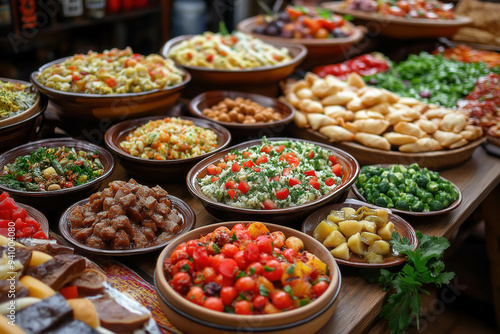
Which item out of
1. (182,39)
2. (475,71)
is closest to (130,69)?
(182,39)

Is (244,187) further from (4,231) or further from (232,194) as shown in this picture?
(4,231)

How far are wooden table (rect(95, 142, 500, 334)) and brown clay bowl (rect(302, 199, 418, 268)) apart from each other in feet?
0.32

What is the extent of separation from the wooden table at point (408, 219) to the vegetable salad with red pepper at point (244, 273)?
220 mm

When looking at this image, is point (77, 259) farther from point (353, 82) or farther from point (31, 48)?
point (31, 48)

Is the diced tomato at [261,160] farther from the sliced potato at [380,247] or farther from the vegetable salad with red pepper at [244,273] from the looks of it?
the sliced potato at [380,247]

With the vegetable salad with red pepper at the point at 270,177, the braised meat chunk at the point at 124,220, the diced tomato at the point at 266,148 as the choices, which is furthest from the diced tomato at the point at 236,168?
the braised meat chunk at the point at 124,220

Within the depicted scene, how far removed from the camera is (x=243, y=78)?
3.20m

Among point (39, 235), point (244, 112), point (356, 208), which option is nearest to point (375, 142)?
point (356, 208)

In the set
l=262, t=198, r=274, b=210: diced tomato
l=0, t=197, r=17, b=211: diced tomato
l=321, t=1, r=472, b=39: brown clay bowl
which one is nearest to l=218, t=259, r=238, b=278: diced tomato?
l=262, t=198, r=274, b=210: diced tomato

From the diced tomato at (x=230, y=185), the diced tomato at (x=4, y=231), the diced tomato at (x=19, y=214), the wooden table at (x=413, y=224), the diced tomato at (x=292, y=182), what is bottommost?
the wooden table at (x=413, y=224)

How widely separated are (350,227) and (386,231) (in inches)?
6.2

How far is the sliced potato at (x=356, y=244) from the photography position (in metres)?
1.84

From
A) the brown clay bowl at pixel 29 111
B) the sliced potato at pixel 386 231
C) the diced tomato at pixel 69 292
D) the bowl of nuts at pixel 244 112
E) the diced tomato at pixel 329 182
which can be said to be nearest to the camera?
the diced tomato at pixel 69 292

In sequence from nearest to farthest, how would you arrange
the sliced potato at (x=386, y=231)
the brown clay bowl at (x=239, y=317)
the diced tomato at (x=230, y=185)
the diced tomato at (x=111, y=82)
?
the brown clay bowl at (x=239, y=317) < the sliced potato at (x=386, y=231) < the diced tomato at (x=230, y=185) < the diced tomato at (x=111, y=82)
